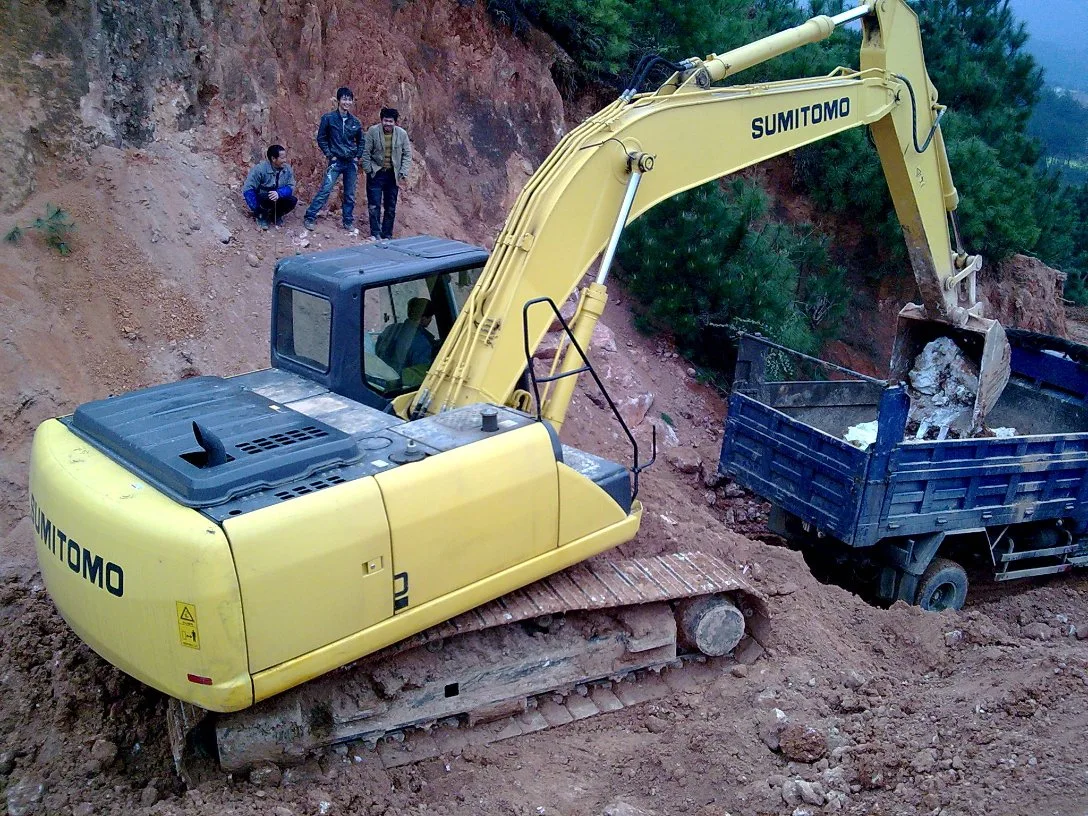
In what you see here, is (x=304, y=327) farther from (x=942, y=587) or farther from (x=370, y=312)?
(x=942, y=587)

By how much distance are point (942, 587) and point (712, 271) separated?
4.28 m

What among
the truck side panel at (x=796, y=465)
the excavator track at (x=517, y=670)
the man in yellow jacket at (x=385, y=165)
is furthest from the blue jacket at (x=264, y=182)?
the excavator track at (x=517, y=670)

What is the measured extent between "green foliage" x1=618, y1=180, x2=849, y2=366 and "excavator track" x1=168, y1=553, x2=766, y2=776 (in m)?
4.80

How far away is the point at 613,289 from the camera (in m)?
10.9

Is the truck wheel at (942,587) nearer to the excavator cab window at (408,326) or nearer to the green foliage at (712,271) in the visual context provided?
the green foliage at (712,271)

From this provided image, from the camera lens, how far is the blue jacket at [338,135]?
9203 millimetres

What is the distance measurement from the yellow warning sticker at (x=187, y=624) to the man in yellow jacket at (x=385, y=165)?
6345 mm

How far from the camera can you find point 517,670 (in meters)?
4.91

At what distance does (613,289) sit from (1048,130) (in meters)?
38.8

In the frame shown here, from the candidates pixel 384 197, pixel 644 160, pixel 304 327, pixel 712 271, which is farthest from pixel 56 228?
pixel 712 271

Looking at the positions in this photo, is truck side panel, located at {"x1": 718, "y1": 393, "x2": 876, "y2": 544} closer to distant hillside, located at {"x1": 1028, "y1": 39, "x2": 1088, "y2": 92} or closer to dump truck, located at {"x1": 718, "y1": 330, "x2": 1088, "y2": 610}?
dump truck, located at {"x1": 718, "y1": 330, "x2": 1088, "y2": 610}

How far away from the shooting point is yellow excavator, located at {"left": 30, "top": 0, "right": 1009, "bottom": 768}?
12.6 feet

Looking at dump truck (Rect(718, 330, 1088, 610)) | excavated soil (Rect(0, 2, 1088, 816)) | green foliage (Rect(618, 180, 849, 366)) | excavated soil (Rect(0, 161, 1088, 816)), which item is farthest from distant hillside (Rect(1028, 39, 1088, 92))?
excavated soil (Rect(0, 161, 1088, 816))

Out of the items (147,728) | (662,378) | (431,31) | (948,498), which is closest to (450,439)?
(147,728)
